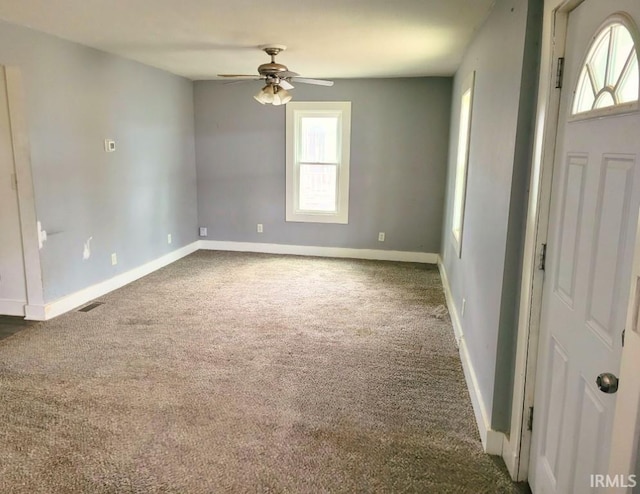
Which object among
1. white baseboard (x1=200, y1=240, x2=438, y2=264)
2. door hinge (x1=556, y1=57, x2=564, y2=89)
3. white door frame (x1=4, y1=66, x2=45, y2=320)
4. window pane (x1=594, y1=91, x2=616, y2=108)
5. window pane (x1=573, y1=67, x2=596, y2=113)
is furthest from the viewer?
white baseboard (x1=200, y1=240, x2=438, y2=264)

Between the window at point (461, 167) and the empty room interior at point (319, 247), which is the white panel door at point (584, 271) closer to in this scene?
the empty room interior at point (319, 247)

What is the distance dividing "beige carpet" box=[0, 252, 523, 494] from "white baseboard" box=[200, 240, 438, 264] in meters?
1.64

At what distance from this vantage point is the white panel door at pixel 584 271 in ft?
4.01

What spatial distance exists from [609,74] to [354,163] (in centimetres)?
469

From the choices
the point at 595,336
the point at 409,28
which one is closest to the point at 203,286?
the point at 409,28

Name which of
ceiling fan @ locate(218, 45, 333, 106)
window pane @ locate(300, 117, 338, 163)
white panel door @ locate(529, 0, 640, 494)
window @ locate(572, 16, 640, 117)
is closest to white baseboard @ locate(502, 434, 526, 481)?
white panel door @ locate(529, 0, 640, 494)

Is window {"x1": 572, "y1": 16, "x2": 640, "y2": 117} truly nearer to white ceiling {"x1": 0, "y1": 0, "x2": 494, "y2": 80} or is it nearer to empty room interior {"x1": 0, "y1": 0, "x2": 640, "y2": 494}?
empty room interior {"x1": 0, "y1": 0, "x2": 640, "y2": 494}

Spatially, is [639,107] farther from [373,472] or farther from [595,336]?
[373,472]

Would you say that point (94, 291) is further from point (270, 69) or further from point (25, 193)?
point (270, 69)

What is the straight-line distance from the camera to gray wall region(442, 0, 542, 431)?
1961 mm

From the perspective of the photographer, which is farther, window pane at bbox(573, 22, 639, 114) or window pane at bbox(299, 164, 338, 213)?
window pane at bbox(299, 164, 338, 213)

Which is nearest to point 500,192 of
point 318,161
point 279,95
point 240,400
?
point 240,400

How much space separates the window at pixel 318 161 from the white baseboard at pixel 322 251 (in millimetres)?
404

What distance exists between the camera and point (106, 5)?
2.89 metres
